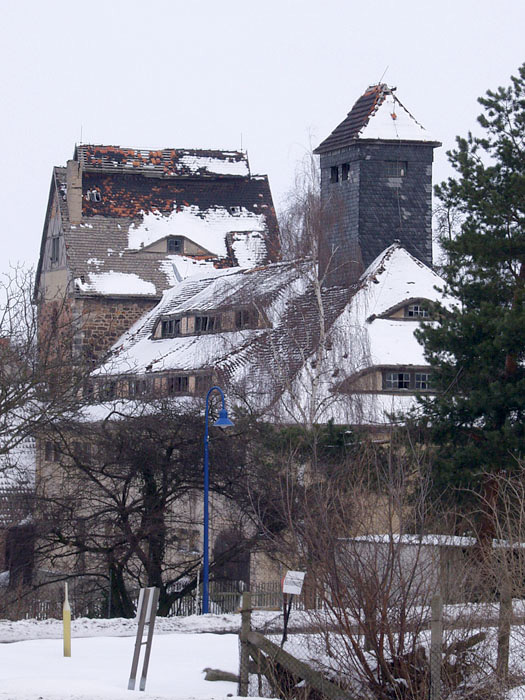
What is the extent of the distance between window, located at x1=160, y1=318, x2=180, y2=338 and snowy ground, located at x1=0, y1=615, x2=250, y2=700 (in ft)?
89.3

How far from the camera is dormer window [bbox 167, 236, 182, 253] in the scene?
5541cm

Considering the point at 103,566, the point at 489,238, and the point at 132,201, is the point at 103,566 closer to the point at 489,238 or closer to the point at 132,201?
the point at 489,238

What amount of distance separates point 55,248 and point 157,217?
455 centimetres

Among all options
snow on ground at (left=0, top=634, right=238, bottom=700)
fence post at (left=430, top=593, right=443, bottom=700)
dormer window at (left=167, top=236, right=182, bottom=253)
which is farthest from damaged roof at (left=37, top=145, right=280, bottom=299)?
fence post at (left=430, top=593, right=443, bottom=700)

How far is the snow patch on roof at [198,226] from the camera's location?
55234mm

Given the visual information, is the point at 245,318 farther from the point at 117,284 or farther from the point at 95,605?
the point at 95,605

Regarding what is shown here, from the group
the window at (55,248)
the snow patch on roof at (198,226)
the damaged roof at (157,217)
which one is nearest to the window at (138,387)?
the damaged roof at (157,217)

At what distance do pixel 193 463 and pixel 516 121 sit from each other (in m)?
10.3

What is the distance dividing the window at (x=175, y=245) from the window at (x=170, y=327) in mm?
6993

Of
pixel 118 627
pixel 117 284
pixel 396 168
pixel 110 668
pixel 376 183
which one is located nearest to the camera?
pixel 110 668

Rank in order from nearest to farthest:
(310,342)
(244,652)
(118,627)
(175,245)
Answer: (244,652) → (118,627) → (310,342) → (175,245)

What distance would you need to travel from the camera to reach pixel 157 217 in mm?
55969

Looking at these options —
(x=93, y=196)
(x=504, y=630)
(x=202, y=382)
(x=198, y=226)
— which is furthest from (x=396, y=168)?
(x=504, y=630)

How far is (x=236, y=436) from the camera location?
102 feet
